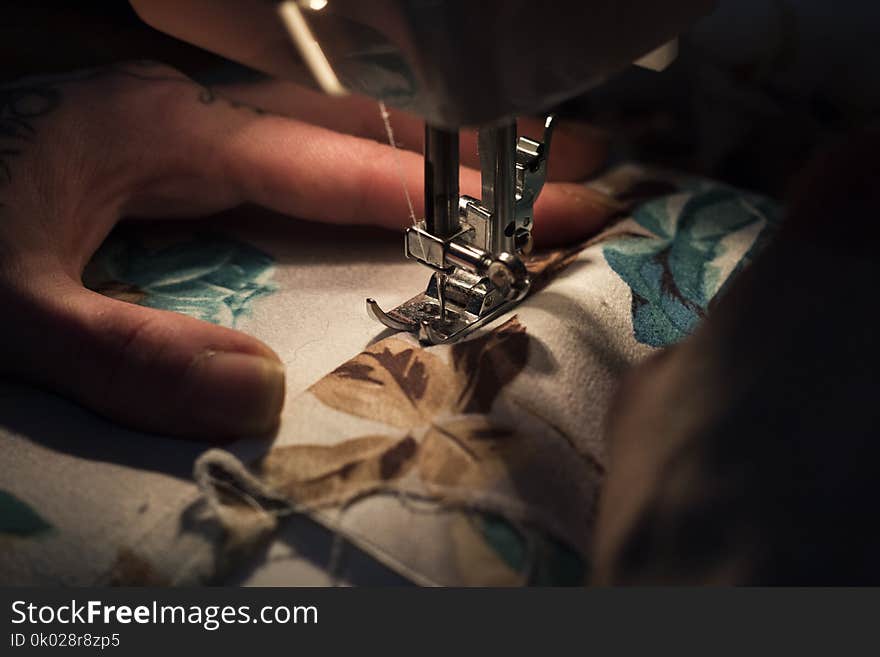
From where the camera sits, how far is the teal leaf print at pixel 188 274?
0.74 metres

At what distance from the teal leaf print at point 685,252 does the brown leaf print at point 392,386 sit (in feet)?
0.53

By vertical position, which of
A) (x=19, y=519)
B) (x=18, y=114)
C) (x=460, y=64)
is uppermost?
(x=460, y=64)

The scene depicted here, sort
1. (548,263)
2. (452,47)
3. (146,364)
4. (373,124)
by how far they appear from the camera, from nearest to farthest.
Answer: (452,47) < (146,364) < (548,263) < (373,124)

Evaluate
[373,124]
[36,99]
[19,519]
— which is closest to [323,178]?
[373,124]

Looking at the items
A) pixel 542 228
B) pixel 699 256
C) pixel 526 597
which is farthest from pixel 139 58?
pixel 526 597

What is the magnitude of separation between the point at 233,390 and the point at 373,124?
1.38 feet

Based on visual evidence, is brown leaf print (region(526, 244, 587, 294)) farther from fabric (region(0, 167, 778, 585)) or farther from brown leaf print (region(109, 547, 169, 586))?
brown leaf print (region(109, 547, 169, 586))

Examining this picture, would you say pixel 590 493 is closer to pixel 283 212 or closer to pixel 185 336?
pixel 185 336

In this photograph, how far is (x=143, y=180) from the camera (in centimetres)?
81

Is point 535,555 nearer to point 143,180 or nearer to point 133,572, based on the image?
point 133,572

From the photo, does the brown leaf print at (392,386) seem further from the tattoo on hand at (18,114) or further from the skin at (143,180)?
the tattoo on hand at (18,114)

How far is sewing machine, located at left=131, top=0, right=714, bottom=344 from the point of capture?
0.46m

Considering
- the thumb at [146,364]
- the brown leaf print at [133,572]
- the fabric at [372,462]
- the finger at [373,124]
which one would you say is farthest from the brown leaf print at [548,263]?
the brown leaf print at [133,572]

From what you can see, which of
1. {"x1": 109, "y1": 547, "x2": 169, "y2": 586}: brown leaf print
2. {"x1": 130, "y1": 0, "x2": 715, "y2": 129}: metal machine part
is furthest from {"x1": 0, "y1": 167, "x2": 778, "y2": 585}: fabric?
{"x1": 130, "y1": 0, "x2": 715, "y2": 129}: metal machine part
